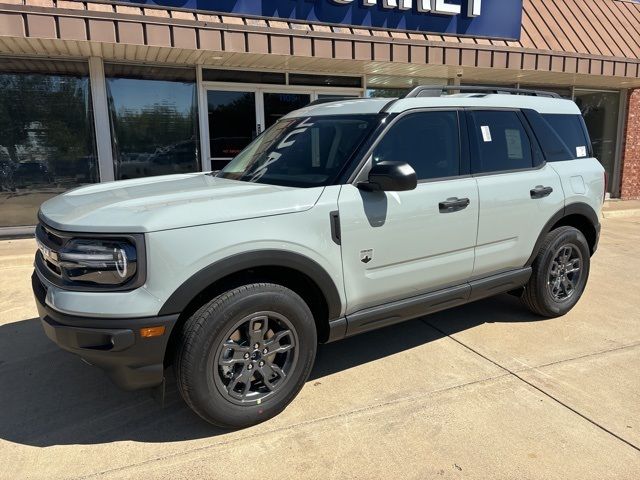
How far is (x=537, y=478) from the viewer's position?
8.04ft

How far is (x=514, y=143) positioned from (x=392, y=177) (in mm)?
1676

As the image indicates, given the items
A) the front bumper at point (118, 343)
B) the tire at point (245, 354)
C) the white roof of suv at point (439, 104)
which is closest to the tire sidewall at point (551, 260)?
the white roof of suv at point (439, 104)

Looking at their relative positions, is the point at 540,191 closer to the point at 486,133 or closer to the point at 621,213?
the point at 486,133

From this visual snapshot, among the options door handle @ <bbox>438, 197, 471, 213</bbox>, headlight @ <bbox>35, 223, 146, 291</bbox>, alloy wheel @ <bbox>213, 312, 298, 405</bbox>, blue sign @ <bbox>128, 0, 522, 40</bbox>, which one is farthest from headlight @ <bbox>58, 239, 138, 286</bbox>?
blue sign @ <bbox>128, 0, 522, 40</bbox>

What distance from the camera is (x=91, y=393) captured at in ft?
10.8

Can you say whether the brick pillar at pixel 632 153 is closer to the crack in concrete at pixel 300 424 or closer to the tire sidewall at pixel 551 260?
the tire sidewall at pixel 551 260

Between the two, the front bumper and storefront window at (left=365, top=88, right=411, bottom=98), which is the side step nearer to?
the front bumper

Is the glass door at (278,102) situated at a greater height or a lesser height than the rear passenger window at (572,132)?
greater

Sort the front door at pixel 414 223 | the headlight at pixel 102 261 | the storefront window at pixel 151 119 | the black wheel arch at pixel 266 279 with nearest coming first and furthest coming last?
the headlight at pixel 102 261 → the black wheel arch at pixel 266 279 → the front door at pixel 414 223 → the storefront window at pixel 151 119

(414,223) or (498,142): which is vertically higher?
(498,142)

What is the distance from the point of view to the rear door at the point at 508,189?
3750 millimetres

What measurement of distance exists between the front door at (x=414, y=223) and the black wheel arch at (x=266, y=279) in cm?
17

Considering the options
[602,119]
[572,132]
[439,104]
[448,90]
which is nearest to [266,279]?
[439,104]

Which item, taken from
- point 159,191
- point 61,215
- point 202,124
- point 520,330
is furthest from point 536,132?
point 202,124
